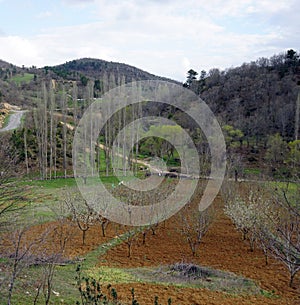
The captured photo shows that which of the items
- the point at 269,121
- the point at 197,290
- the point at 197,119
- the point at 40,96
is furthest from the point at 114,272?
the point at 269,121

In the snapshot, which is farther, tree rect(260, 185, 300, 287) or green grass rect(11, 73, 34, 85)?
green grass rect(11, 73, 34, 85)

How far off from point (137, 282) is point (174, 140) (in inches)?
1002

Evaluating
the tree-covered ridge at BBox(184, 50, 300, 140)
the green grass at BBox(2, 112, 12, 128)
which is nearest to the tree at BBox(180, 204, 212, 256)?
the tree-covered ridge at BBox(184, 50, 300, 140)

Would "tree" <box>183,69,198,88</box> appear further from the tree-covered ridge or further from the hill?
the hill

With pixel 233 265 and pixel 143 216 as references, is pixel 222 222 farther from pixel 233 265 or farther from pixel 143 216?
pixel 233 265

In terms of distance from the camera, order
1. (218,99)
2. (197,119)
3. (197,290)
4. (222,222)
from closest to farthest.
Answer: (197,290)
(222,222)
(197,119)
(218,99)

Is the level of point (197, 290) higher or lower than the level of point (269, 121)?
lower

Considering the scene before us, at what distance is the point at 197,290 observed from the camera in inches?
363

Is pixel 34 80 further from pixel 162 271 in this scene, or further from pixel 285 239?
pixel 285 239

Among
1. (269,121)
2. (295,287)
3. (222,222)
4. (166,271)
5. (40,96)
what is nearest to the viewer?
(295,287)

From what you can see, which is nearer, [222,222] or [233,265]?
[233,265]

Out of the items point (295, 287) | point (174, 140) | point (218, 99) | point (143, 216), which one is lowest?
point (295, 287)

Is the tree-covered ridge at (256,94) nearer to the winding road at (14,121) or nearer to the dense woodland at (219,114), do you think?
the dense woodland at (219,114)

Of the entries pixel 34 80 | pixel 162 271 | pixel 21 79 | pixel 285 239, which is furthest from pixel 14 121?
pixel 285 239
